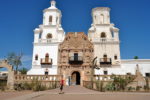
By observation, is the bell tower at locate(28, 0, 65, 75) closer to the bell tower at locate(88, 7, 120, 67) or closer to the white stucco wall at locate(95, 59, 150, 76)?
the bell tower at locate(88, 7, 120, 67)

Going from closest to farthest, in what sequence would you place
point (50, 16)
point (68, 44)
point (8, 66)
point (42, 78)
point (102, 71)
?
point (8, 66) < point (42, 78) < point (102, 71) < point (68, 44) < point (50, 16)

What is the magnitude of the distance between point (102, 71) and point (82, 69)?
374 centimetres

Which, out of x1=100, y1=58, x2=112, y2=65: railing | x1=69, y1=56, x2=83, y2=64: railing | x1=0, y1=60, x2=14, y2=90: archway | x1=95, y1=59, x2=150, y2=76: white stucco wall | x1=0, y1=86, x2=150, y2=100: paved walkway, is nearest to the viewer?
x1=0, y1=86, x2=150, y2=100: paved walkway

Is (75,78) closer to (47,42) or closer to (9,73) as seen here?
(47,42)

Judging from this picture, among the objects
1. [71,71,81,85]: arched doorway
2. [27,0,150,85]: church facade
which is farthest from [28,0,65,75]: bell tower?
[71,71,81,85]: arched doorway

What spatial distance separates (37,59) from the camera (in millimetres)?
31125

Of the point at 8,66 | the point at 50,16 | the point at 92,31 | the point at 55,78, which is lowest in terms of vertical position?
the point at 55,78

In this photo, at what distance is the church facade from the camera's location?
29984mm

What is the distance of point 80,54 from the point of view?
1217 inches

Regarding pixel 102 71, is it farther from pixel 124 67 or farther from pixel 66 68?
pixel 66 68

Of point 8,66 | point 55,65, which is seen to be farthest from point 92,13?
point 8,66

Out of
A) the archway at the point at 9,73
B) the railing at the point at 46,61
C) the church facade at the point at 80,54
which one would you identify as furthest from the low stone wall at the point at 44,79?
the railing at the point at 46,61

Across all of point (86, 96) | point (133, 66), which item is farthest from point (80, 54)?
point (86, 96)

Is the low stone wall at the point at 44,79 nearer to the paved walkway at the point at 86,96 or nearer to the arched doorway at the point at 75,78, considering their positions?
the arched doorway at the point at 75,78
